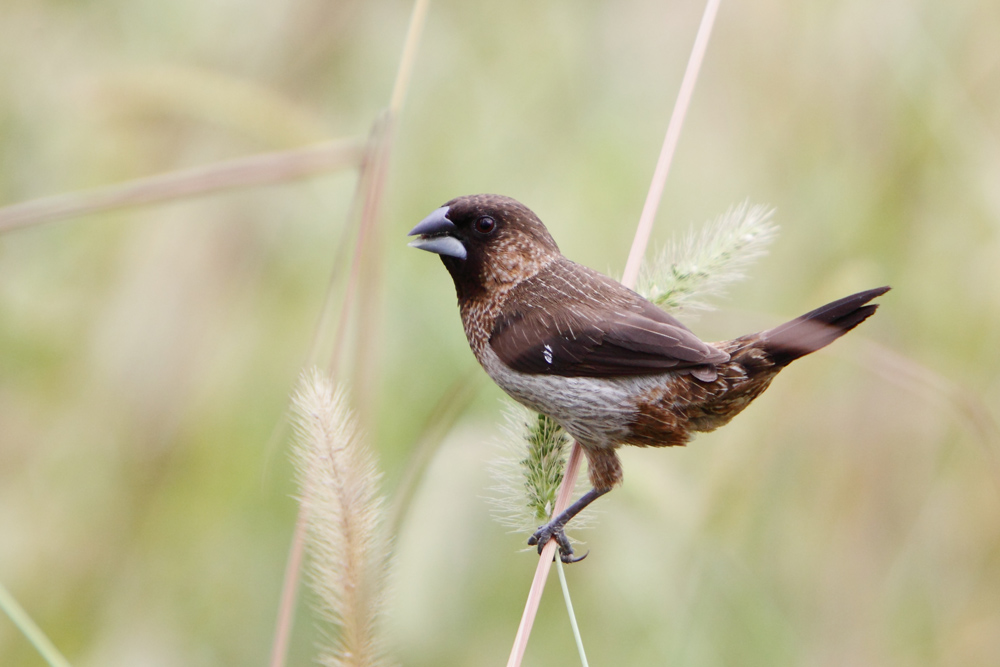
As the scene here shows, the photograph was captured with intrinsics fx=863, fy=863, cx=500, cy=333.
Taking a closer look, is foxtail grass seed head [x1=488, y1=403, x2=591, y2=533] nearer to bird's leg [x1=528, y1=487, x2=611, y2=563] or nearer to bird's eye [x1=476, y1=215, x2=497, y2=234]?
bird's leg [x1=528, y1=487, x2=611, y2=563]

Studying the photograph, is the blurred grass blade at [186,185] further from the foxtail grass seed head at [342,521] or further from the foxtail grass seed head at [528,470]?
the foxtail grass seed head at [528,470]

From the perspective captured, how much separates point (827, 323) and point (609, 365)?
22.4 inches

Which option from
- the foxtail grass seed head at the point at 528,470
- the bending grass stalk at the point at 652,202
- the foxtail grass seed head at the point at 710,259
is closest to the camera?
the bending grass stalk at the point at 652,202

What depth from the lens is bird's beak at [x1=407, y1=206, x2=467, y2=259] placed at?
2488mm

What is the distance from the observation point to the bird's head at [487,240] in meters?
2.52

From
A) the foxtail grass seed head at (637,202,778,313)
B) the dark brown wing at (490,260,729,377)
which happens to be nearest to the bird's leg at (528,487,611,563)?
the dark brown wing at (490,260,729,377)

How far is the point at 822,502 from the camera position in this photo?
285 cm

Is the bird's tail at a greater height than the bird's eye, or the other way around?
the bird's eye

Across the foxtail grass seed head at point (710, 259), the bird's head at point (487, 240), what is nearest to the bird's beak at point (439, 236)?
the bird's head at point (487, 240)

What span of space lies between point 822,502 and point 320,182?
2127 millimetres

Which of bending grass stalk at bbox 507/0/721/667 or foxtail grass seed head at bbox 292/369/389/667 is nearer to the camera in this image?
foxtail grass seed head at bbox 292/369/389/667

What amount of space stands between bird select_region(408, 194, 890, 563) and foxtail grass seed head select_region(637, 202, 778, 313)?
6 cm

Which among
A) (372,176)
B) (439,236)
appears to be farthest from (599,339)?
(372,176)

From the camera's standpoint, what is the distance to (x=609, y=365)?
2.27 m
